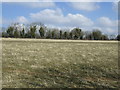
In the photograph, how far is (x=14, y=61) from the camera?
14539mm

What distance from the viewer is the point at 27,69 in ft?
41.0

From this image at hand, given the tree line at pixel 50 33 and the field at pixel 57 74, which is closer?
the field at pixel 57 74

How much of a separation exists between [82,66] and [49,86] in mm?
4625

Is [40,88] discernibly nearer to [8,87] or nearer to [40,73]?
[8,87]

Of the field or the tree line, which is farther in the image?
the tree line

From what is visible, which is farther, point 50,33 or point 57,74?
point 50,33

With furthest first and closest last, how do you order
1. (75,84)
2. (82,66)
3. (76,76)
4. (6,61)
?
(6,61), (82,66), (76,76), (75,84)

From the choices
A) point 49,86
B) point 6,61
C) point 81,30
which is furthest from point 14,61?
point 81,30

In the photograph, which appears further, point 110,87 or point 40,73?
point 40,73

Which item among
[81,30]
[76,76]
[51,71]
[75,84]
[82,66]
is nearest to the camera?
[75,84]

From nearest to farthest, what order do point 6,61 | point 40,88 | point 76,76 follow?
point 40,88
point 76,76
point 6,61

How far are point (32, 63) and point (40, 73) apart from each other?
8.72 ft

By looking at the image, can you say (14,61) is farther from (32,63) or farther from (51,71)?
(51,71)

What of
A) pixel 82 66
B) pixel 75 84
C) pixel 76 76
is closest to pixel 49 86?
pixel 75 84
